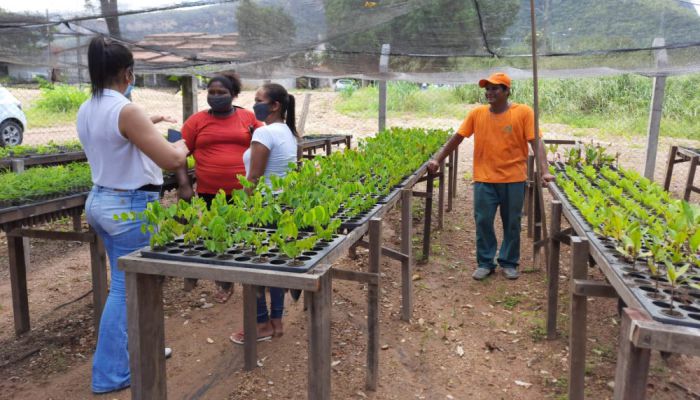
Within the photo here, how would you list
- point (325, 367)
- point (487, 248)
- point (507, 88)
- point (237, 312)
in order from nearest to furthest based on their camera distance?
point (325, 367) → point (237, 312) → point (507, 88) → point (487, 248)

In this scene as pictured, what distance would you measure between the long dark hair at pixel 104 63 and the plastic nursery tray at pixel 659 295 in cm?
251

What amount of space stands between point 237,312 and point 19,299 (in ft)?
5.05

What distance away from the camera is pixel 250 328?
3.45 m

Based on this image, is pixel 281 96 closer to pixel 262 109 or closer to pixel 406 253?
pixel 262 109

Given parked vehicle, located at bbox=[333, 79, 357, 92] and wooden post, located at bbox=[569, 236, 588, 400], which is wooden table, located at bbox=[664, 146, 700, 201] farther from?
parked vehicle, located at bbox=[333, 79, 357, 92]

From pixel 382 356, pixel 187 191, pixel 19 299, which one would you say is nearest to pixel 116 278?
pixel 187 191

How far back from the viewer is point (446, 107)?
20469mm

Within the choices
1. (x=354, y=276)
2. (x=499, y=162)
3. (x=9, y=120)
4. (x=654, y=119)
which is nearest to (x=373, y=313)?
(x=354, y=276)

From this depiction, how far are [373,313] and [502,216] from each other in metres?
2.41

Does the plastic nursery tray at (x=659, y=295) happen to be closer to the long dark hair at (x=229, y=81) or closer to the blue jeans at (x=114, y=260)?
the blue jeans at (x=114, y=260)

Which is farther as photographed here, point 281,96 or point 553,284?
point 553,284

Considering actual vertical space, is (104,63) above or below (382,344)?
above

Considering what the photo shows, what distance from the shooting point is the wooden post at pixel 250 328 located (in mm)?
3331

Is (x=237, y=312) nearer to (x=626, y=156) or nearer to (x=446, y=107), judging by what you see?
(x=626, y=156)
